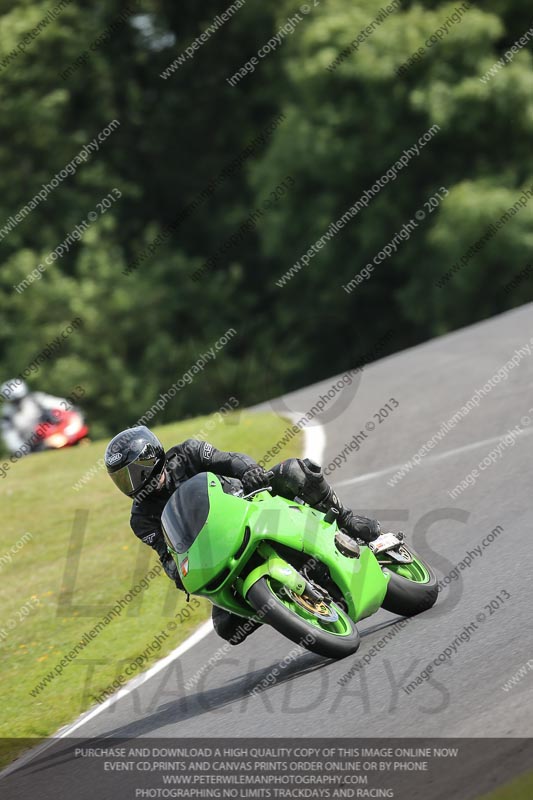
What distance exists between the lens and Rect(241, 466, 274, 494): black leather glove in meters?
7.07

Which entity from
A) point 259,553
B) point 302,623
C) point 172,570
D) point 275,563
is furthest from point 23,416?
point 302,623

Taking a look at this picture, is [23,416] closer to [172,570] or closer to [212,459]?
[212,459]

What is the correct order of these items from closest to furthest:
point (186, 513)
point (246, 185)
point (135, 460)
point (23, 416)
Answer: point (186, 513)
point (135, 460)
point (23, 416)
point (246, 185)

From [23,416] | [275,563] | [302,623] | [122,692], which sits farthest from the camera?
[23,416]

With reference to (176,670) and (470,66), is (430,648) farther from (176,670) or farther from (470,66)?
(470,66)

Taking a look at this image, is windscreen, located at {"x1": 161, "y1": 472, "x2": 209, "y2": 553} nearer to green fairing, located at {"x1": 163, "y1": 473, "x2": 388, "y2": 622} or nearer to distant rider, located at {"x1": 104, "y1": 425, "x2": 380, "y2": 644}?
green fairing, located at {"x1": 163, "y1": 473, "x2": 388, "y2": 622}

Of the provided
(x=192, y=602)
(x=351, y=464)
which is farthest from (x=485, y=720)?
(x=351, y=464)

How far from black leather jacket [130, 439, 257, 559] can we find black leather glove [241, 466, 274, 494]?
1.01 feet

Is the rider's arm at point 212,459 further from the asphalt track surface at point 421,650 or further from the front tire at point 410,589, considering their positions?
the asphalt track surface at point 421,650

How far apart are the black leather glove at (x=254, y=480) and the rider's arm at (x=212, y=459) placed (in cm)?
22

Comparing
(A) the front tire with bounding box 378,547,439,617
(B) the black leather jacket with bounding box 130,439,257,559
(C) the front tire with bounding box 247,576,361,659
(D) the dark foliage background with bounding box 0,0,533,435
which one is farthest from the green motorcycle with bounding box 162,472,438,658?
(D) the dark foliage background with bounding box 0,0,533,435

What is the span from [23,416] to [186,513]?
16135 millimetres

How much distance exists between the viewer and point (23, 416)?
22500 millimetres

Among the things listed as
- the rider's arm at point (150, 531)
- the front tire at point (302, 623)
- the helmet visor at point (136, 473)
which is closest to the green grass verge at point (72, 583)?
the rider's arm at point (150, 531)
